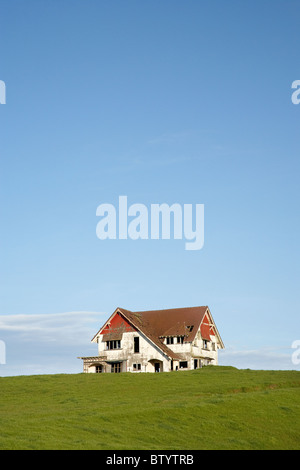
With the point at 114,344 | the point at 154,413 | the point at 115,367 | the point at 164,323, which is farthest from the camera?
the point at 164,323

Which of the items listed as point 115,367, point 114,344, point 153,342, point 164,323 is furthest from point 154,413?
point 164,323

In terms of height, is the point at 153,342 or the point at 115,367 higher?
the point at 153,342

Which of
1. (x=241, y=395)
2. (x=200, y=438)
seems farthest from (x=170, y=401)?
(x=200, y=438)

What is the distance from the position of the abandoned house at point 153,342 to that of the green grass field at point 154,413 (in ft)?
46.1

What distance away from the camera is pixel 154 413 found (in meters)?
52.9

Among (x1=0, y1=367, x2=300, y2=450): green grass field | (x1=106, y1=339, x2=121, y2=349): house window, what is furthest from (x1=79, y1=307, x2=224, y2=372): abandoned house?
(x1=0, y1=367, x2=300, y2=450): green grass field

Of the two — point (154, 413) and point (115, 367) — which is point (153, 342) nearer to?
point (115, 367)

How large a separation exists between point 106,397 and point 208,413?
1583cm

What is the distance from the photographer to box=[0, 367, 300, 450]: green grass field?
4436 centimetres

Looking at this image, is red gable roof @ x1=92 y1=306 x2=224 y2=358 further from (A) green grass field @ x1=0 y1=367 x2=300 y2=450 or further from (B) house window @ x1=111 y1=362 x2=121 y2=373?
(A) green grass field @ x1=0 y1=367 x2=300 y2=450

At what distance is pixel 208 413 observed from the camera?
54094 millimetres

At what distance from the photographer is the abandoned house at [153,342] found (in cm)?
9606

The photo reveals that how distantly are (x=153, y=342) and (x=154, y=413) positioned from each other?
42.5 meters
